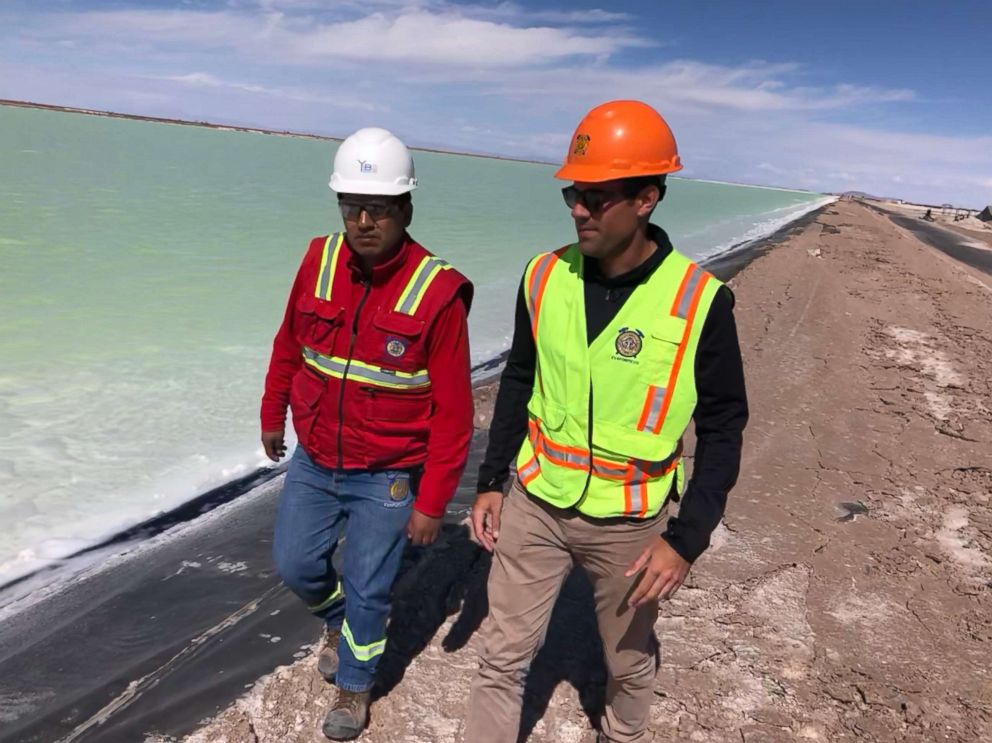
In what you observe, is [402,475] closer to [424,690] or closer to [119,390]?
[424,690]

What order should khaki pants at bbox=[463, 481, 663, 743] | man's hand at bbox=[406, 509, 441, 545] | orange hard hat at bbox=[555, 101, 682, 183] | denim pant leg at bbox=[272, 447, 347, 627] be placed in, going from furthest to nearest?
denim pant leg at bbox=[272, 447, 347, 627] → man's hand at bbox=[406, 509, 441, 545] → khaki pants at bbox=[463, 481, 663, 743] → orange hard hat at bbox=[555, 101, 682, 183]

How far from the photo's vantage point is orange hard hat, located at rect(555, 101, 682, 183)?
5.85 ft

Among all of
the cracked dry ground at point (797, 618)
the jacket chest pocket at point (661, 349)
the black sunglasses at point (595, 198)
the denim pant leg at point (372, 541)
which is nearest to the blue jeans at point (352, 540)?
the denim pant leg at point (372, 541)

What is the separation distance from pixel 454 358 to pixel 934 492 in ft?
13.5

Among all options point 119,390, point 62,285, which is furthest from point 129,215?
point 119,390

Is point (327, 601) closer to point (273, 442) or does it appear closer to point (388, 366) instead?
point (273, 442)

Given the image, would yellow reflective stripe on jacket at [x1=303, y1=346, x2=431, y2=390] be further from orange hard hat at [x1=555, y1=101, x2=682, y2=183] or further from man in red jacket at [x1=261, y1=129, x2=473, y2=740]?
orange hard hat at [x1=555, y1=101, x2=682, y2=183]

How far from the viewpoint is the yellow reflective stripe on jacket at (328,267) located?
2.32 metres

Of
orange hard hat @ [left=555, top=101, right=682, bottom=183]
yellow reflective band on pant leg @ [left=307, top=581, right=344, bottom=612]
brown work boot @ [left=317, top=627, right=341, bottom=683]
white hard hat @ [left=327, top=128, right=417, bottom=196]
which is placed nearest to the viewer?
orange hard hat @ [left=555, top=101, right=682, bottom=183]

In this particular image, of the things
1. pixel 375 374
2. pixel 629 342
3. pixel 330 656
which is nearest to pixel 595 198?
pixel 629 342

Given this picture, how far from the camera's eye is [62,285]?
9.74 metres

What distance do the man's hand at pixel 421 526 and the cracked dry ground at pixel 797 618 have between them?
796mm

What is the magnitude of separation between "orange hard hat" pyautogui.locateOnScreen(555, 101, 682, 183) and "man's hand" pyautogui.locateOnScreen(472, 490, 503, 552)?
1028 millimetres

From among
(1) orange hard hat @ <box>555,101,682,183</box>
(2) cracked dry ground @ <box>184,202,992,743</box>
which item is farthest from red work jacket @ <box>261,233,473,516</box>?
(2) cracked dry ground @ <box>184,202,992,743</box>
